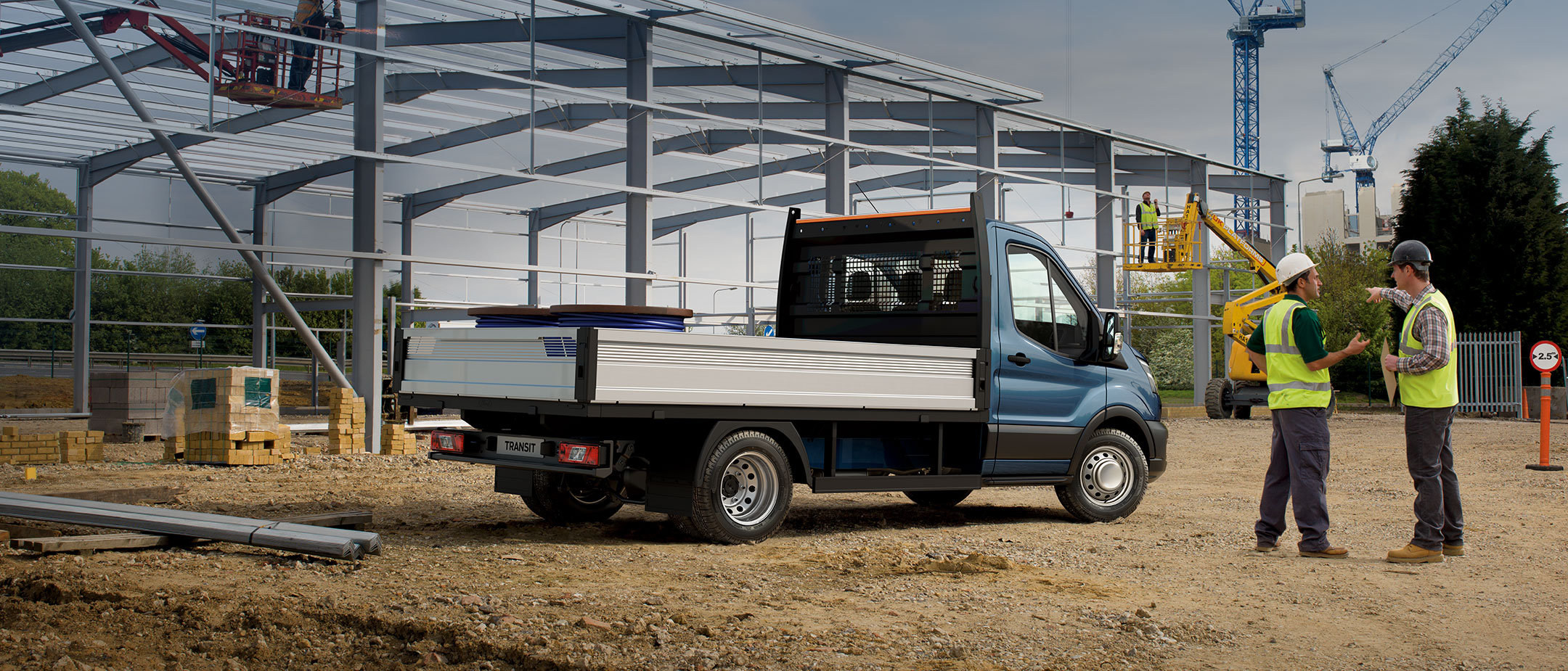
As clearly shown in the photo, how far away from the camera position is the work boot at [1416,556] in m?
7.26

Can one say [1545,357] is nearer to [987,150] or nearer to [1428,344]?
[987,150]

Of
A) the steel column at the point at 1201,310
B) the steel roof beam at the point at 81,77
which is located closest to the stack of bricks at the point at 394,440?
the steel roof beam at the point at 81,77

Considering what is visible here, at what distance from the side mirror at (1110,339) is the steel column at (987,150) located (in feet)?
45.0

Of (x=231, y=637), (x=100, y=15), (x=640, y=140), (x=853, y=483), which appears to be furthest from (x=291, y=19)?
(x=231, y=637)

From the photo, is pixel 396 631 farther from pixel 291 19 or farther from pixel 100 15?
pixel 100 15

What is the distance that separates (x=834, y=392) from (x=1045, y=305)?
2228mm

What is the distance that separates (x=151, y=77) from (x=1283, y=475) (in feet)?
53.3

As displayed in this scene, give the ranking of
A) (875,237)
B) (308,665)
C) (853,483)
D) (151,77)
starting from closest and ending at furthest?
(308,665), (853,483), (875,237), (151,77)

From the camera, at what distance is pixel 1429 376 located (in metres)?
7.23

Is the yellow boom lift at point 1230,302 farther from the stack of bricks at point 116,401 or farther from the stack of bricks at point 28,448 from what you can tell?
the stack of bricks at point 28,448

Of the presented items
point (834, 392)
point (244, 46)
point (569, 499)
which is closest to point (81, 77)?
point (244, 46)

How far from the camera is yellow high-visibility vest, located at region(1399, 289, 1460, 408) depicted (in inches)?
283

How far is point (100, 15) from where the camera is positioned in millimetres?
14812

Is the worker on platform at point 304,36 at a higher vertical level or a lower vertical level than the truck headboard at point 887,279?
higher
